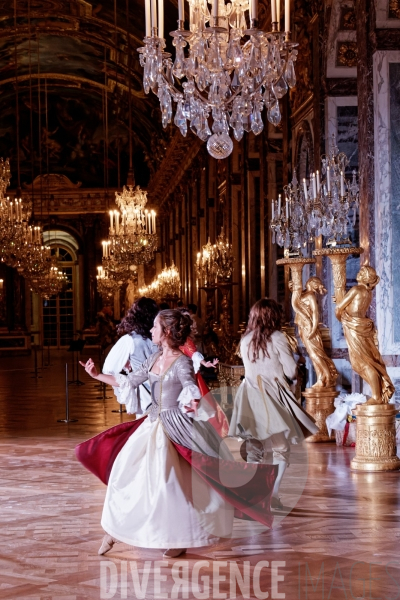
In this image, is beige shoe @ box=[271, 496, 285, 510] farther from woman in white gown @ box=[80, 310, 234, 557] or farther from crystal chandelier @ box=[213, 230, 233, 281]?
crystal chandelier @ box=[213, 230, 233, 281]

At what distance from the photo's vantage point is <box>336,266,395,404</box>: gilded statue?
818 centimetres

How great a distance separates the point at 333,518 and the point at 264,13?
9.65 metres

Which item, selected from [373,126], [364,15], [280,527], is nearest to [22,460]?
[280,527]

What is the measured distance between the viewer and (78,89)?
35531 millimetres

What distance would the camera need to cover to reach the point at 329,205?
A: 30.6 feet

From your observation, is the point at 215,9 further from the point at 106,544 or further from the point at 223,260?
the point at 223,260

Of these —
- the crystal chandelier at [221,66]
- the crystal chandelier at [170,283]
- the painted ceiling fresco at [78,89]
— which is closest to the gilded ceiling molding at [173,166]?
the painted ceiling fresco at [78,89]

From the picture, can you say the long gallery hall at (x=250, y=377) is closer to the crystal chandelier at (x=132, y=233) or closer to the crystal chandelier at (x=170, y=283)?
the crystal chandelier at (x=132, y=233)

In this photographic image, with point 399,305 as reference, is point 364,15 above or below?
above

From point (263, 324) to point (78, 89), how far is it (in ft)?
99.3

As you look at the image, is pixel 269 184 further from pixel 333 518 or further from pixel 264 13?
pixel 333 518

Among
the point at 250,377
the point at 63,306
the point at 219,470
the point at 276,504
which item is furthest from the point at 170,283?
the point at 219,470

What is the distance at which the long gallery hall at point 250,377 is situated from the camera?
5215 mm

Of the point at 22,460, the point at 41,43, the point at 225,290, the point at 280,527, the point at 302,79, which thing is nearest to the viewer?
the point at 280,527
